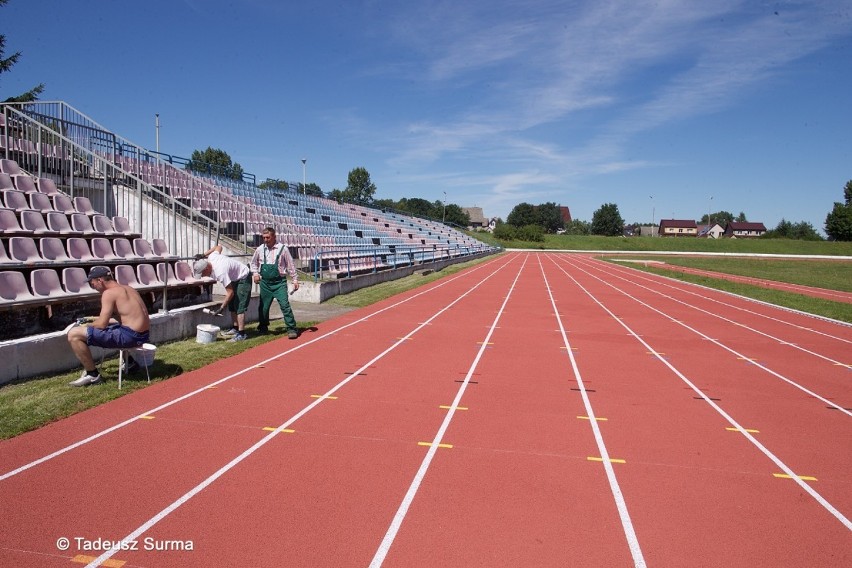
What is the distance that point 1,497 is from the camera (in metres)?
3.29

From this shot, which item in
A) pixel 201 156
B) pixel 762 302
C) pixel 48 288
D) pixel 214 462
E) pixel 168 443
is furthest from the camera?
pixel 201 156

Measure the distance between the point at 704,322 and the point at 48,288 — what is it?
12.7 metres

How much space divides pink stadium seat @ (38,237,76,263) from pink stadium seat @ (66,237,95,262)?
4.6 inches

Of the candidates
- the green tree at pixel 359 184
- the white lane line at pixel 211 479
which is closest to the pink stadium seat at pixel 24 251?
the white lane line at pixel 211 479

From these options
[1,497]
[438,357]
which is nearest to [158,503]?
[1,497]

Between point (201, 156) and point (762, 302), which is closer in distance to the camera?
point (762, 302)

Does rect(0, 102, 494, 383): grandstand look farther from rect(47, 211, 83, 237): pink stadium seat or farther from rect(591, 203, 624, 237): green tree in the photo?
rect(591, 203, 624, 237): green tree

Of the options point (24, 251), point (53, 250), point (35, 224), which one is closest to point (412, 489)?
point (24, 251)

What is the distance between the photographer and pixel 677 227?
131375mm

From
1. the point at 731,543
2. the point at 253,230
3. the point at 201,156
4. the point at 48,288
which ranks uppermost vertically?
the point at 201,156

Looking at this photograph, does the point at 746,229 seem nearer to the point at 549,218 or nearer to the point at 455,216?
the point at 549,218

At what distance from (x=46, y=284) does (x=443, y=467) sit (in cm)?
587

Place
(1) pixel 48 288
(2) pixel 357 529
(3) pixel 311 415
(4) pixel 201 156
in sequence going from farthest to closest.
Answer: (4) pixel 201 156 < (1) pixel 48 288 < (3) pixel 311 415 < (2) pixel 357 529

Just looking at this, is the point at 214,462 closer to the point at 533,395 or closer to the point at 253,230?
the point at 533,395
